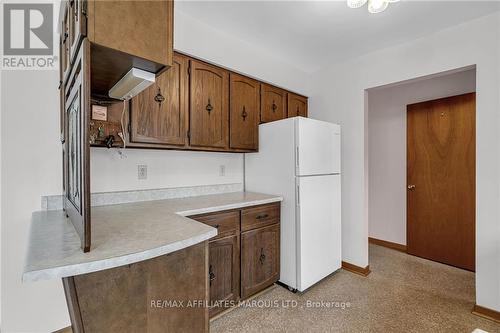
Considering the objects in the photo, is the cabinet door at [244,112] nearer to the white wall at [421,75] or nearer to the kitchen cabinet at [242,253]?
the kitchen cabinet at [242,253]

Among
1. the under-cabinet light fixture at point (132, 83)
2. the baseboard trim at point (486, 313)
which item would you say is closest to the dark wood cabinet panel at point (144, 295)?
the under-cabinet light fixture at point (132, 83)

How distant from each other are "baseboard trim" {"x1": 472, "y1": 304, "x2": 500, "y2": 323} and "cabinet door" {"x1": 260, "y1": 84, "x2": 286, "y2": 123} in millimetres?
2494

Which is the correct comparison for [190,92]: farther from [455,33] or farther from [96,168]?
A: [455,33]

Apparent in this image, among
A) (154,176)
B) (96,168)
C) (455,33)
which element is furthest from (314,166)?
(96,168)

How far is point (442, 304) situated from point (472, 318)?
0.21 m

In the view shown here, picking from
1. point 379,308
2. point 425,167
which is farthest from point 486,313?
point 425,167

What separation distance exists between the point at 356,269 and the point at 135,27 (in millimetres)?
2958

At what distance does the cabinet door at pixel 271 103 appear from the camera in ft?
8.89

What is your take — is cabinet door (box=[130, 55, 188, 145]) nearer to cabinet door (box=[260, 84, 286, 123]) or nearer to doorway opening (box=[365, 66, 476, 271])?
cabinet door (box=[260, 84, 286, 123])

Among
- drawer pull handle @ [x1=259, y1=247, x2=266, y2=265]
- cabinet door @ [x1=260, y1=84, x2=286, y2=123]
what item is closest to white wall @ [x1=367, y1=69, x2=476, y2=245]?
cabinet door @ [x1=260, y1=84, x2=286, y2=123]

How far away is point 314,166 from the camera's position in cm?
236

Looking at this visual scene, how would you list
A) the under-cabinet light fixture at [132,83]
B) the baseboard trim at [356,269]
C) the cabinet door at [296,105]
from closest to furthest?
1. the under-cabinet light fixture at [132,83]
2. the baseboard trim at [356,269]
3. the cabinet door at [296,105]

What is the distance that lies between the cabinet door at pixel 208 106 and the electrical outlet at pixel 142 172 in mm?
460

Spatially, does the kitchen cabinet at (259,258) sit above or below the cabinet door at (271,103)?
below
